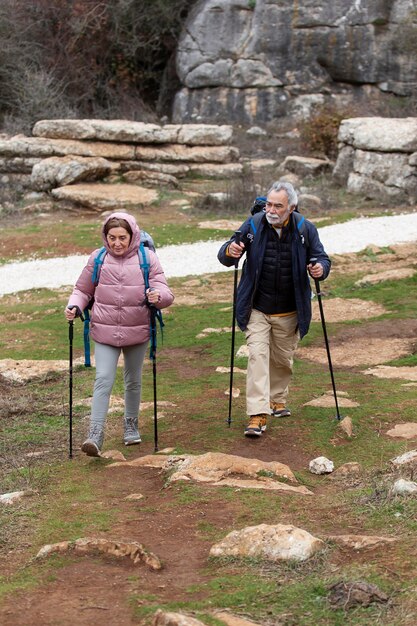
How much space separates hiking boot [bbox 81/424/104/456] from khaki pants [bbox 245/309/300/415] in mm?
1289

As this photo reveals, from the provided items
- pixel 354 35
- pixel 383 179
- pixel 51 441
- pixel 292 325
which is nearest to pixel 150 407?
pixel 51 441

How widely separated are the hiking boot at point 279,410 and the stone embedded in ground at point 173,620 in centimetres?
437

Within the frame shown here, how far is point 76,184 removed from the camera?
2416 cm

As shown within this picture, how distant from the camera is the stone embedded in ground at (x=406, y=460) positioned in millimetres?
6984

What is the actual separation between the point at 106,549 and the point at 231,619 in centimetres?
119

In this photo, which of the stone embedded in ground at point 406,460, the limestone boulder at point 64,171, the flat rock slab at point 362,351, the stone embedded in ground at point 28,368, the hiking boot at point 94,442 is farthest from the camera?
the limestone boulder at point 64,171

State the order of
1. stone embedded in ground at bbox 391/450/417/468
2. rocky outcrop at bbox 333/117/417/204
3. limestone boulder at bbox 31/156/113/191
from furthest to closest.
Answer: limestone boulder at bbox 31/156/113/191, rocky outcrop at bbox 333/117/417/204, stone embedded in ground at bbox 391/450/417/468

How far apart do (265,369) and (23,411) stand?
107 inches

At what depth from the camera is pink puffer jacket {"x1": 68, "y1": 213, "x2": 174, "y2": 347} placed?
26.0 feet

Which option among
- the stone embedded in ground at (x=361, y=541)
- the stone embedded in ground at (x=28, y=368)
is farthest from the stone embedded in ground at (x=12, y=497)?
the stone embedded in ground at (x=28, y=368)

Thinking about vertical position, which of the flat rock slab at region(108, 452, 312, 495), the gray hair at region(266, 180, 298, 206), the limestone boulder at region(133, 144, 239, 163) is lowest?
the flat rock slab at region(108, 452, 312, 495)

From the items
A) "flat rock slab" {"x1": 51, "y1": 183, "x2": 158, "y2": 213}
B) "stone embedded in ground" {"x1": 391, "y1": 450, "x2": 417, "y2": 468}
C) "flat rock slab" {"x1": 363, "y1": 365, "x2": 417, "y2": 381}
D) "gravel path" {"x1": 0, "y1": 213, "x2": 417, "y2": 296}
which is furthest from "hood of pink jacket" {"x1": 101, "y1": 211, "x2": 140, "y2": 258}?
"flat rock slab" {"x1": 51, "y1": 183, "x2": 158, "y2": 213}

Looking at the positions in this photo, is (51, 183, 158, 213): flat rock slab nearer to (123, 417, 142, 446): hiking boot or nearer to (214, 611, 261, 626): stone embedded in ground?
(123, 417, 142, 446): hiking boot

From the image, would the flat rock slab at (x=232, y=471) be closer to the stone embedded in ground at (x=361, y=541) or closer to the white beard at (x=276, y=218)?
the stone embedded in ground at (x=361, y=541)
